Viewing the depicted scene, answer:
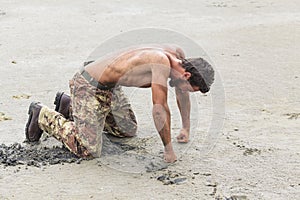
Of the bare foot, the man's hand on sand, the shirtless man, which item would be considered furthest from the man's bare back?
the man's hand on sand

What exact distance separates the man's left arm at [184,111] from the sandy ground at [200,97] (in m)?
0.09

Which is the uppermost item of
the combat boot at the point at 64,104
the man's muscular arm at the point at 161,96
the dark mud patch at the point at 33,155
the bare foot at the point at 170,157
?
the man's muscular arm at the point at 161,96

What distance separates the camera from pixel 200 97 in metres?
6.22

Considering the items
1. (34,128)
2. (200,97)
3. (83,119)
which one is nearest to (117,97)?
(83,119)

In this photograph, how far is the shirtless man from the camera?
4234 millimetres

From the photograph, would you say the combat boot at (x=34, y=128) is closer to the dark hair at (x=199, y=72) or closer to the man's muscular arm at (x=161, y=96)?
the man's muscular arm at (x=161, y=96)

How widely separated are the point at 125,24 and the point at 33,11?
270cm

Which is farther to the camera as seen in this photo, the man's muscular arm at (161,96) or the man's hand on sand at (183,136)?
the man's hand on sand at (183,136)

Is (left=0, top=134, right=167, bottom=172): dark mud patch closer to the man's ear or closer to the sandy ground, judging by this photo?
→ the sandy ground

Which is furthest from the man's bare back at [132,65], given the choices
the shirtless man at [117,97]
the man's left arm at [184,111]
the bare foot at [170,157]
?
the bare foot at [170,157]

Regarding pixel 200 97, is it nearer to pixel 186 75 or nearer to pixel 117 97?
pixel 117 97

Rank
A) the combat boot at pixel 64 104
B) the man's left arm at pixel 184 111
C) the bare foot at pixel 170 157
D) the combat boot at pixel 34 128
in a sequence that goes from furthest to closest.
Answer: the combat boot at pixel 64 104 < the combat boot at pixel 34 128 < the man's left arm at pixel 184 111 < the bare foot at pixel 170 157

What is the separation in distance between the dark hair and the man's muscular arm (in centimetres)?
16

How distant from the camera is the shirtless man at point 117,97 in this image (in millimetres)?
4234
